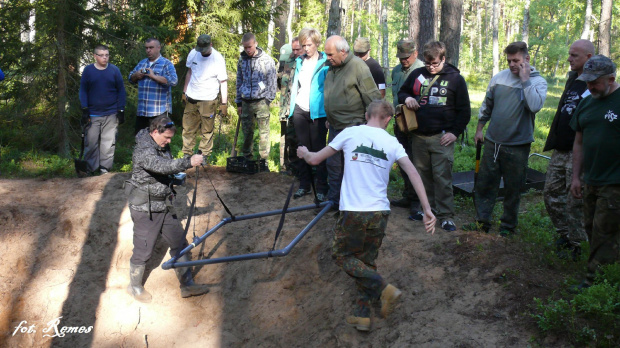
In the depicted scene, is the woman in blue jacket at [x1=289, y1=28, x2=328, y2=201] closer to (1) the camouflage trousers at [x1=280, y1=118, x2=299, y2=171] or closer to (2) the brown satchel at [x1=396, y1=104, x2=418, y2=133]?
(1) the camouflage trousers at [x1=280, y1=118, x2=299, y2=171]

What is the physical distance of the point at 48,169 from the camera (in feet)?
34.6

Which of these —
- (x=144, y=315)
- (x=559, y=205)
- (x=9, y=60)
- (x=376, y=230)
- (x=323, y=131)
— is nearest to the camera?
(x=376, y=230)

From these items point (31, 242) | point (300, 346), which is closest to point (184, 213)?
point (31, 242)

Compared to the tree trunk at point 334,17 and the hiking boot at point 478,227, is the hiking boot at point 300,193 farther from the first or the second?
the tree trunk at point 334,17

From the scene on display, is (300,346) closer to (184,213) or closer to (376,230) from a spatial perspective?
(376,230)

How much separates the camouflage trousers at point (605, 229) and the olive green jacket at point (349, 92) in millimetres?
2894

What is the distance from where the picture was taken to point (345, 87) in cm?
659

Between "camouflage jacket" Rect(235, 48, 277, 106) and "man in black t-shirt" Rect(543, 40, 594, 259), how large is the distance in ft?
15.3

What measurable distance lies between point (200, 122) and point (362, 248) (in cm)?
563

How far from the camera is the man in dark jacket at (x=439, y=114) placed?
251 inches

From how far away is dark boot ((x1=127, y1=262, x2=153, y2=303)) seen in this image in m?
6.50

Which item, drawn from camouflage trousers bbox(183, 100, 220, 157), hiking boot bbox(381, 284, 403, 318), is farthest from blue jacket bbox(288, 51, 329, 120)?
hiking boot bbox(381, 284, 403, 318)

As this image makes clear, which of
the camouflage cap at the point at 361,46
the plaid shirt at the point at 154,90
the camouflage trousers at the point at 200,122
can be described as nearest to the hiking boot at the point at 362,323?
the camouflage cap at the point at 361,46

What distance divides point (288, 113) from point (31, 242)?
444 centimetres
